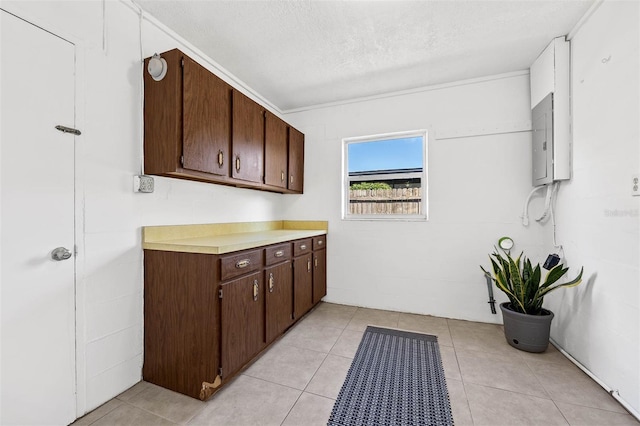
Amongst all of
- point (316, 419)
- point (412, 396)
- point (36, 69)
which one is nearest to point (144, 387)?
point (316, 419)

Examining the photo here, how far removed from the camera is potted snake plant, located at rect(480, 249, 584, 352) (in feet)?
6.98

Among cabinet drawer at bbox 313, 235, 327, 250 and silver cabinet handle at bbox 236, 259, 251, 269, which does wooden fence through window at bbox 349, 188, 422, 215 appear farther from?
silver cabinet handle at bbox 236, 259, 251, 269

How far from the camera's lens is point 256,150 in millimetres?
2547

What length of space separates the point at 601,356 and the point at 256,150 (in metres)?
3.09

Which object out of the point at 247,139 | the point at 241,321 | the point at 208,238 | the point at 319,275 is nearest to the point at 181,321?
the point at 241,321

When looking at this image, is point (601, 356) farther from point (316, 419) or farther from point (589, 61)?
point (589, 61)

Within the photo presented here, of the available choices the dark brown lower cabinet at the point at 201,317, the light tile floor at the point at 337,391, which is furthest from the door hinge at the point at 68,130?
the light tile floor at the point at 337,391

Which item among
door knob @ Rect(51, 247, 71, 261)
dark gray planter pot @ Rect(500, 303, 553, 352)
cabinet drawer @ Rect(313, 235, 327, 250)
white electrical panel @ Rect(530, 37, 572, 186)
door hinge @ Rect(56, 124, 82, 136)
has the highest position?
white electrical panel @ Rect(530, 37, 572, 186)

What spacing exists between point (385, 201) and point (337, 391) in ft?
7.15

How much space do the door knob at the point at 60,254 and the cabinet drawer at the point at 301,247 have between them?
64.7 inches

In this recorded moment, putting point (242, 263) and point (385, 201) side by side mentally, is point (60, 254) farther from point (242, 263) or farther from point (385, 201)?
point (385, 201)

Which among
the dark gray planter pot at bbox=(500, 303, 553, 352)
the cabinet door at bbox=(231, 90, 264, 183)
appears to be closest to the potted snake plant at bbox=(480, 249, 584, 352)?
the dark gray planter pot at bbox=(500, 303, 553, 352)

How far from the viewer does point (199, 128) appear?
6.14 feet

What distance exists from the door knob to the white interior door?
26 mm
